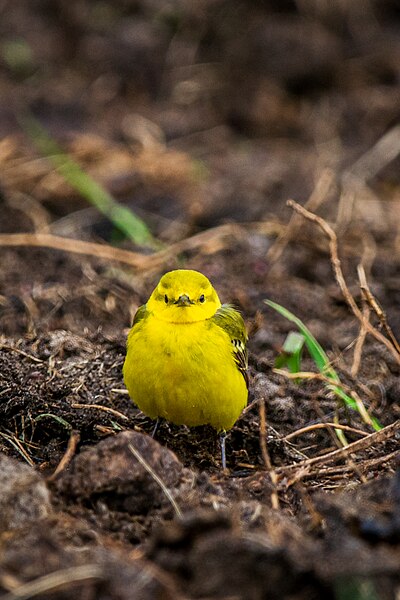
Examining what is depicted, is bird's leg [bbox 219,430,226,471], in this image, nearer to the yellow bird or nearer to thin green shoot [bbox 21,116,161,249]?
the yellow bird

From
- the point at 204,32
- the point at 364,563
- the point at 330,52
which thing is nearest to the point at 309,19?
the point at 330,52

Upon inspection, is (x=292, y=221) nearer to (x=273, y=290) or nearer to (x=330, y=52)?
(x=273, y=290)

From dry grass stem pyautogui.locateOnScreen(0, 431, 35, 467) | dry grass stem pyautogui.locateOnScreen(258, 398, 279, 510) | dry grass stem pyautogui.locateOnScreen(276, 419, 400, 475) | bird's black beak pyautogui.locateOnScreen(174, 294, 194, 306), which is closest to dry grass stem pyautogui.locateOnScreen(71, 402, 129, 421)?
dry grass stem pyautogui.locateOnScreen(0, 431, 35, 467)

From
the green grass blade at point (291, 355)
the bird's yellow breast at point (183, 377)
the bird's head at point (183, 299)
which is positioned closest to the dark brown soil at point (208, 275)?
the green grass blade at point (291, 355)

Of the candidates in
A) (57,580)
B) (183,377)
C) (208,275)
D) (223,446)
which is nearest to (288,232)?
(208,275)

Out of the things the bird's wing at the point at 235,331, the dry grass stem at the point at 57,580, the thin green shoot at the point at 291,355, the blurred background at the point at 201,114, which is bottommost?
the blurred background at the point at 201,114

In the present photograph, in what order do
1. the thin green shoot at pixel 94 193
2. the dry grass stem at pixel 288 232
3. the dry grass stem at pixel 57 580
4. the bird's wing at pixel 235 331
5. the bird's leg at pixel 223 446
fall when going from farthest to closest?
the thin green shoot at pixel 94 193
the dry grass stem at pixel 288 232
the bird's wing at pixel 235 331
the bird's leg at pixel 223 446
the dry grass stem at pixel 57 580

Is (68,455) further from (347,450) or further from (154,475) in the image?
(347,450)

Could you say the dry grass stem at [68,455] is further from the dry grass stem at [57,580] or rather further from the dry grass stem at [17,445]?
the dry grass stem at [57,580]
